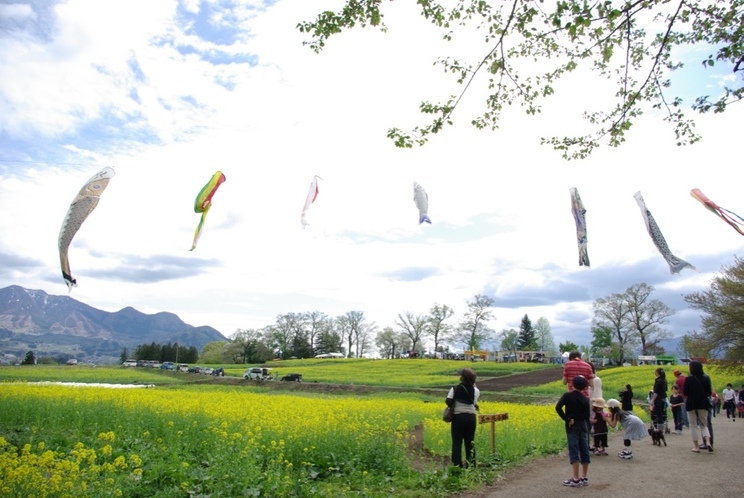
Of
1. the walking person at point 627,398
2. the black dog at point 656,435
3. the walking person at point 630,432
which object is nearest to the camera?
the walking person at point 630,432

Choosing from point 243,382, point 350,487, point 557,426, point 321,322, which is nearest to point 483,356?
point 321,322

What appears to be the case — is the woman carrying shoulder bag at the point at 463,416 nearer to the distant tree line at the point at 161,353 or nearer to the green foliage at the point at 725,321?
the green foliage at the point at 725,321

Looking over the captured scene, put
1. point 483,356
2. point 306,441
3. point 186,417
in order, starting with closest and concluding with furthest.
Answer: point 306,441 → point 186,417 → point 483,356

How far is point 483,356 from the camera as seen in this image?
82.0m

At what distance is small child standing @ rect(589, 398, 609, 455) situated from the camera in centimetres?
902

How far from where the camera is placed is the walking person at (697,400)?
28.8 feet

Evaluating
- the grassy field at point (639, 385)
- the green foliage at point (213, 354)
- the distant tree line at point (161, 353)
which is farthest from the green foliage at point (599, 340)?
the distant tree line at point (161, 353)

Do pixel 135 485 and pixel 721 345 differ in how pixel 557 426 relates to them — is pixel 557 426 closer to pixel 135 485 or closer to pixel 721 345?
pixel 135 485

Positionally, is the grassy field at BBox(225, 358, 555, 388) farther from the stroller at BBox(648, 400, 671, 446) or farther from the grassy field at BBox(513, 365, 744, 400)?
the stroller at BBox(648, 400, 671, 446)

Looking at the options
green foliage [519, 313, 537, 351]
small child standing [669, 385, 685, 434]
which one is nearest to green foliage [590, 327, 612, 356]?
green foliage [519, 313, 537, 351]

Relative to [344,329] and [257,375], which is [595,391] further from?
[344,329]

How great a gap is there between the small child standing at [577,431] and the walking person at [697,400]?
323 centimetres

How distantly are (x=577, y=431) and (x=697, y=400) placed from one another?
12.1 feet

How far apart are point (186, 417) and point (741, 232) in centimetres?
1041
